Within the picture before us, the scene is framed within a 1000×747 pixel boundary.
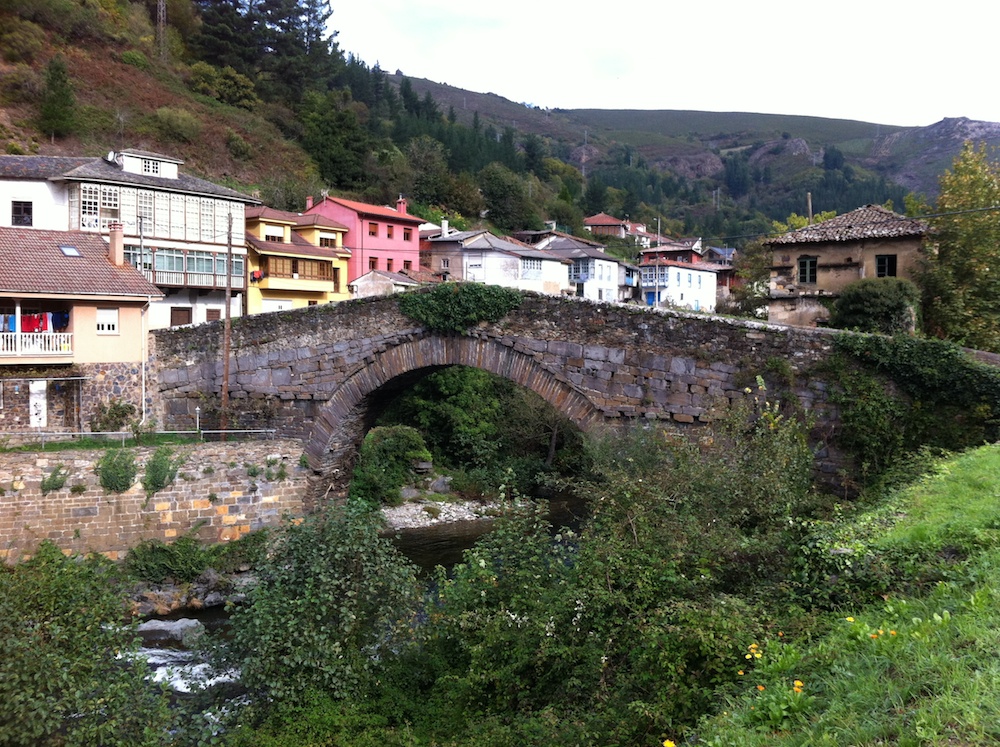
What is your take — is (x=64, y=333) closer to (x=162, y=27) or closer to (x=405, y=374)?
(x=405, y=374)

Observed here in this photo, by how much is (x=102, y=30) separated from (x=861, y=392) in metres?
55.7

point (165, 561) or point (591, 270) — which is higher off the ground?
point (591, 270)

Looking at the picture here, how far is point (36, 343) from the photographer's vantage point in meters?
18.0

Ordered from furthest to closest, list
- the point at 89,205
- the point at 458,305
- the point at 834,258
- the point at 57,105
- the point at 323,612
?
the point at 57,105 → the point at 89,205 → the point at 834,258 → the point at 458,305 → the point at 323,612

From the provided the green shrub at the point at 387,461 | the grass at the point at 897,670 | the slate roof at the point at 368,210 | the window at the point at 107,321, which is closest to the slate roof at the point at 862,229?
the green shrub at the point at 387,461

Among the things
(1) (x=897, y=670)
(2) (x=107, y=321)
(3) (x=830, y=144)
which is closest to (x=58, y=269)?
(2) (x=107, y=321)

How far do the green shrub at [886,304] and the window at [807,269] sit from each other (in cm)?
257

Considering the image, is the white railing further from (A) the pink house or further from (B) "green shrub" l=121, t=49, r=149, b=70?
(B) "green shrub" l=121, t=49, r=149, b=70

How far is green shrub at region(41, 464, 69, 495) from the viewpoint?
1567cm

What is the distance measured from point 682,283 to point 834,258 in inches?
1231

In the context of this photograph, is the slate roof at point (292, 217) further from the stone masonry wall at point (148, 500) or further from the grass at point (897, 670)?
the grass at point (897, 670)

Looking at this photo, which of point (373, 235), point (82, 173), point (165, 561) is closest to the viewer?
point (165, 561)

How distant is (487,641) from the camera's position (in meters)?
8.05

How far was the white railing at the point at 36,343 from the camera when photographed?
17750 mm
